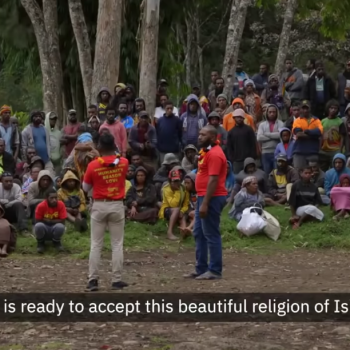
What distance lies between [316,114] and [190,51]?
15.9 metres

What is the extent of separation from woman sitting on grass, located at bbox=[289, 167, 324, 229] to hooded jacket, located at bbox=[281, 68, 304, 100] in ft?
14.3

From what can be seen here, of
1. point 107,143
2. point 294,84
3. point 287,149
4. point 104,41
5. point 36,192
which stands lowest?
point 36,192

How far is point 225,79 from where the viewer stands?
2192cm

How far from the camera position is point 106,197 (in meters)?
11.2

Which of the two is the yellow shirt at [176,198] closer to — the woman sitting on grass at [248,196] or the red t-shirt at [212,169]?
the woman sitting on grass at [248,196]

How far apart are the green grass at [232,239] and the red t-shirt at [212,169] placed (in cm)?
410

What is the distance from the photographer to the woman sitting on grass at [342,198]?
16.9m

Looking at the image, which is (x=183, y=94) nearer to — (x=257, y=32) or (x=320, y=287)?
(x=257, y=32)

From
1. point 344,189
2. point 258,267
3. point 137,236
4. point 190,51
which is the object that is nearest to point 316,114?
point 344,189

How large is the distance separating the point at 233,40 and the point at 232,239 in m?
7.15

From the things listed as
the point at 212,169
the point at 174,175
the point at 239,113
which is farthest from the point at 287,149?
the point at 212,169

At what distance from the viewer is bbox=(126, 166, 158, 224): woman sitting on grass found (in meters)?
17.0

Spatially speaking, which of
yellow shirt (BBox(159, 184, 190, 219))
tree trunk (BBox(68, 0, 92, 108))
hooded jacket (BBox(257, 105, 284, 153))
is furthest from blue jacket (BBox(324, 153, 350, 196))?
tree trunk (BBox(68, 0, 92, 108))

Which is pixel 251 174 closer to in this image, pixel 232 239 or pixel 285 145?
pixel 285 145
